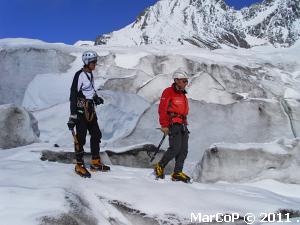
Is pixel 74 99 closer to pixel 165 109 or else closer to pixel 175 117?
pixel 165 109

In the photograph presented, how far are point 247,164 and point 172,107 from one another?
10.5ft

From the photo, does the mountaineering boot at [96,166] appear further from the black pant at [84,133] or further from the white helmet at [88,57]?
the white helmet at [88,57]

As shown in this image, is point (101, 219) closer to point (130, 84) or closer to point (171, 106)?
point (171, 106)

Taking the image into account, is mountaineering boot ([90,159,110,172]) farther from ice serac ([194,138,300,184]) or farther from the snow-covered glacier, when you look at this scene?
ice serac ([194,138,300,184])

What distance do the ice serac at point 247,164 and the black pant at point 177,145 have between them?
7.77ft

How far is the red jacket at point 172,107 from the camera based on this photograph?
8102 mm

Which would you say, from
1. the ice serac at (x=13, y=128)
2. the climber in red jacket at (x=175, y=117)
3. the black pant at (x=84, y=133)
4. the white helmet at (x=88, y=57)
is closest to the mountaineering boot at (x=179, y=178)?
the climber in red jacket at (x=175, y=117)

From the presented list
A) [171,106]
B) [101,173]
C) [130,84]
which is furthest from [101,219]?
[130,84]

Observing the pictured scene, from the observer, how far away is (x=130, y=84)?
69.0 ft

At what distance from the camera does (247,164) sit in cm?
1065

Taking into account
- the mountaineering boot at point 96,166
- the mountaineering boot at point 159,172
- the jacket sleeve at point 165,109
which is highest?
the jacket sleeve at point 165,109

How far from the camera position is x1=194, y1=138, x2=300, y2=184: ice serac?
10531mm

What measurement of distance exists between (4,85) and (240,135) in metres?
11.3

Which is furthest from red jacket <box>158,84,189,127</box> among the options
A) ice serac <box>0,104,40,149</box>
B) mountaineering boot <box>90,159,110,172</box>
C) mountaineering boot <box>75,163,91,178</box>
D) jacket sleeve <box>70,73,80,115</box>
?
ice serac <box>0,104,40,149</box>
